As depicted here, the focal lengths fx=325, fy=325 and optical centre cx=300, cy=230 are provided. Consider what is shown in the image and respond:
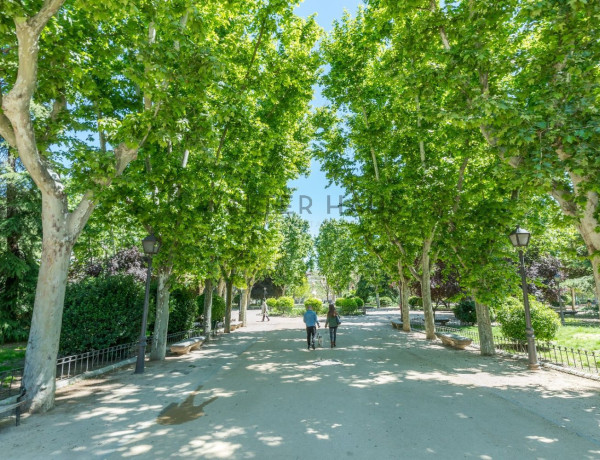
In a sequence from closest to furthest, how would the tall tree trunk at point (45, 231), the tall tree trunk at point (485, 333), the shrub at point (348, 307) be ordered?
the tall tree trunk at point (45, 231) → the tall tree trunk at point (485, 333) → the shrub at point (348, 307)

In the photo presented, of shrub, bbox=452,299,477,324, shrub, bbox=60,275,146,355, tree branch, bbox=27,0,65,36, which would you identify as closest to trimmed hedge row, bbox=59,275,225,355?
shrub, bbox=60,275,146,355

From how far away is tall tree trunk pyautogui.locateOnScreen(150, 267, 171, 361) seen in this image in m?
10.6

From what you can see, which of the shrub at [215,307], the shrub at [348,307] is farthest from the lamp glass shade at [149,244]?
the shrub at [348,307]

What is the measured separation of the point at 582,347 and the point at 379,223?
898 cm

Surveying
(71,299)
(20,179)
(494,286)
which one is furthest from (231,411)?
(20,179)

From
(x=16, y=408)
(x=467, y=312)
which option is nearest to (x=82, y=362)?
(x=16, y=408)

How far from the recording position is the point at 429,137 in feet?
42.3

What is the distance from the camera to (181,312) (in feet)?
47.6

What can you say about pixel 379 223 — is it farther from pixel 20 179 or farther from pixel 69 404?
pixel 20 179

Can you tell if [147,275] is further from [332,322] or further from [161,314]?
[332,322]

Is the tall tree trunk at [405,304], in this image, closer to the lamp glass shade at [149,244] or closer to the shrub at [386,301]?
the lamp glass shade at [149,244]

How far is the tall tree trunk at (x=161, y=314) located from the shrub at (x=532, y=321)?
1148cm

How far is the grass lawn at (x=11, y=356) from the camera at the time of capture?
9500 millimetres

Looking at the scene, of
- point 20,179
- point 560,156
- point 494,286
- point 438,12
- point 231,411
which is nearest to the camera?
point 231,411
